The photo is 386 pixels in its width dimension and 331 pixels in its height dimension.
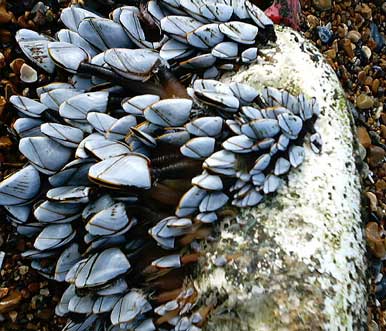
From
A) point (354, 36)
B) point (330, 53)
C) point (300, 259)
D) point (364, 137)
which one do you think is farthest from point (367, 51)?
point (300, 259)

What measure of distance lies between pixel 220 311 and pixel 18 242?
1.93ft

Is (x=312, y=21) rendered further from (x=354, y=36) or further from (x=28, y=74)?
(x=28, y=74)

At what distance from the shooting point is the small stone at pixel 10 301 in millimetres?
1613

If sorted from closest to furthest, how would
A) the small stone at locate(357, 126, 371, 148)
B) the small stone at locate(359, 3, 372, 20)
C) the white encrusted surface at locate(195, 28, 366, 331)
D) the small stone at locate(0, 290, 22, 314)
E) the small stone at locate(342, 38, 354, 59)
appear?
1. the white encrusted surface at locate(195, 28, 366, 331)
2. the small stone at locate(0, 290, 22, 314)
3. the small stone at locate(357, 126, 371, 148)
4. the small stone at locate(342, 38, 354, 59)
5. the small stone at locate(359, 3, 372, 20)

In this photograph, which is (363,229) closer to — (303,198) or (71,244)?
(303,198)

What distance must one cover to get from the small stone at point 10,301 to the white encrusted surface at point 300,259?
535mm

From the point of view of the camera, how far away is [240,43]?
160cm

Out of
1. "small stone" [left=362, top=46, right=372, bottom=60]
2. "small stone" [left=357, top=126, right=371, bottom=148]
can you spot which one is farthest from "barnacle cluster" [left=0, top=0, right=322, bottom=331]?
"small stone" [left=362, top=46, right=372, bottom=60]

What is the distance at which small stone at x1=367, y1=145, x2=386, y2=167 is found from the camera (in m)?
2.22

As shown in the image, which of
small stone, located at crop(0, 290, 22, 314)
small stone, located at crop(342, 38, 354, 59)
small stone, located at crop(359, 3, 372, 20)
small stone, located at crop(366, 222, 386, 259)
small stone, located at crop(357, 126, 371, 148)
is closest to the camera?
small stone, located at crop(0, 290, 22, 314)

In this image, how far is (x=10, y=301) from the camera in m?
1.62

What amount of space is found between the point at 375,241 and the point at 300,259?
0.69 meters

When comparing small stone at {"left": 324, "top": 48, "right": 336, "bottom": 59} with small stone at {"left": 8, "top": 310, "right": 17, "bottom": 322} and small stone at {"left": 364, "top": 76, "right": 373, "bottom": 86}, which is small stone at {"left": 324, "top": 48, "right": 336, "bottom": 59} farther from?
small stone at {"left": 8, "top": 310, "right": 17, "bottom": 322}

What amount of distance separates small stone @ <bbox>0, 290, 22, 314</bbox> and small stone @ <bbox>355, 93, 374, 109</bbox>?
4.61 ft
